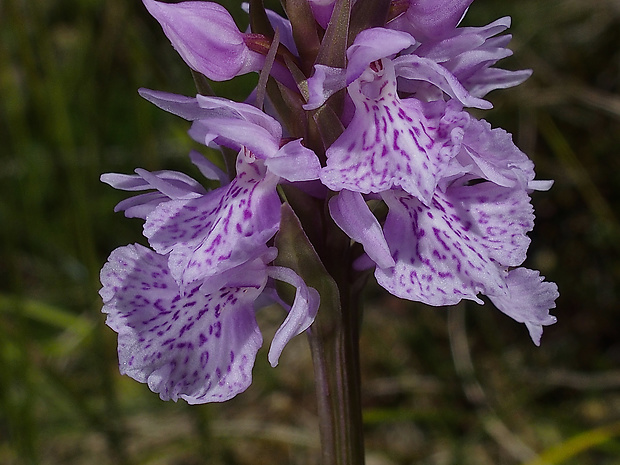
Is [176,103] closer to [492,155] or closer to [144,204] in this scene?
[144,204]

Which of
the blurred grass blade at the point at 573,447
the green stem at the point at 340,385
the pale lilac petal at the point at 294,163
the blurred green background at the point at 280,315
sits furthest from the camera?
the blurred green background at the point at 280,315

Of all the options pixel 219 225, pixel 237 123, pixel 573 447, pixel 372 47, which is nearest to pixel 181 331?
pixel 219 225

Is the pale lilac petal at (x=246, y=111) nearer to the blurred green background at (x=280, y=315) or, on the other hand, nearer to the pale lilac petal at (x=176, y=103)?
the pale lilac petal at (x=176, y=103)

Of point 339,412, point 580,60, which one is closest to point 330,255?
point 339,412

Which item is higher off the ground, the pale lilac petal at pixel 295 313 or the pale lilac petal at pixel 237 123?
the pale lilac petal at pixel 237 123

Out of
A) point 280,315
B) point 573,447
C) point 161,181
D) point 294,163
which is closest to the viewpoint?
point 294,163

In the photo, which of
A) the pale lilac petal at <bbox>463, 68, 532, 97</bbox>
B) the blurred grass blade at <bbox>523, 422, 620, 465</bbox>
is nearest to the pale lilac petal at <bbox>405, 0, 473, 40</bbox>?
the pale lilac petal at <bbox>463, 68, 532, 97</bbox>

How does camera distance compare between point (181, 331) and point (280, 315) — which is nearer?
point (181, 331)

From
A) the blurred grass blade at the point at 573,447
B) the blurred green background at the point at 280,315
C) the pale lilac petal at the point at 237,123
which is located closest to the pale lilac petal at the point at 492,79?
the pale lilac petal at the point at 237,123
